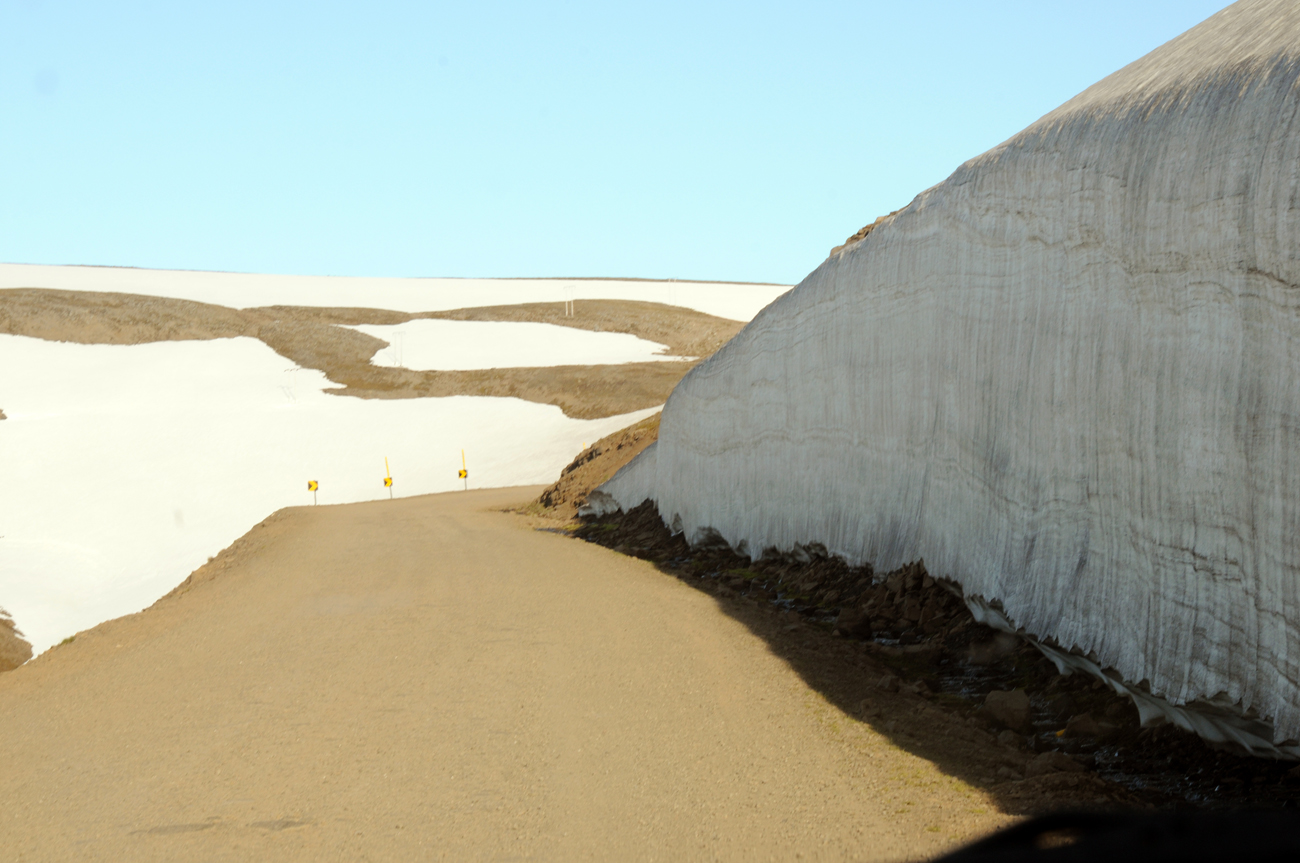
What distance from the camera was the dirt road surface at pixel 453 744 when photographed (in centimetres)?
471

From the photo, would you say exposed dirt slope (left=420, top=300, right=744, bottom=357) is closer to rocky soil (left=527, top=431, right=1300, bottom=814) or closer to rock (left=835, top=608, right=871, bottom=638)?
rocky soil (left=527, top=431, right=1300, bottom=814)

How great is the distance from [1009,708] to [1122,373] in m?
2.34

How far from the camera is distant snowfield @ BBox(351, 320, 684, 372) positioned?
5141cm

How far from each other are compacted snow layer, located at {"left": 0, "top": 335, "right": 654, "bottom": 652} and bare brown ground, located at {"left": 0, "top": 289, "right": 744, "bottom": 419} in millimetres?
1795

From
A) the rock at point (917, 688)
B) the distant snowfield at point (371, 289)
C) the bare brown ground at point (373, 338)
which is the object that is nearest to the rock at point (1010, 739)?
the rock at point (917, 688)

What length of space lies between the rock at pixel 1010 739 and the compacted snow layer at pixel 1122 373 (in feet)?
2.42

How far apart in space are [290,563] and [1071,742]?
12.1m

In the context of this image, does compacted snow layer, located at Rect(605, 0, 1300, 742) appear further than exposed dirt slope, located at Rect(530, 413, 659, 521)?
No

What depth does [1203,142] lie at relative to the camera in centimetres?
504

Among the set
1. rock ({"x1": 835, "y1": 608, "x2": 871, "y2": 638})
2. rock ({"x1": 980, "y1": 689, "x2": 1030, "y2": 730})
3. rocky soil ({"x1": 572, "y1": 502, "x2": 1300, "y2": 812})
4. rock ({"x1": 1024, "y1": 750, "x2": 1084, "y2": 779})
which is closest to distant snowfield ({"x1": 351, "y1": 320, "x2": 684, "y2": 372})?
rocky soil ({"x1": 572, "y1": 502, "x2": 1300, "y2": 812})

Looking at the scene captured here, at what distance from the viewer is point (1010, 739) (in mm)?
6051

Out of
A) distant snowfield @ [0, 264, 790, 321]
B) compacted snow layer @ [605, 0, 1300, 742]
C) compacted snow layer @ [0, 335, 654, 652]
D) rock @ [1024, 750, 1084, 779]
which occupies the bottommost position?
compacted snow layer @ [0, 335, 654, 652]

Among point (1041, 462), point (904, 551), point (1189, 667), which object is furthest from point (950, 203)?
point (1189, 667)

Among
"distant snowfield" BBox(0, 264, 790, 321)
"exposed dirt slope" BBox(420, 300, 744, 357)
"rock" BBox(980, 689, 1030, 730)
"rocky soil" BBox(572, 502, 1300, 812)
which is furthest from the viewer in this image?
"distant snowfield" BBox(0, 264, 790, 321)
